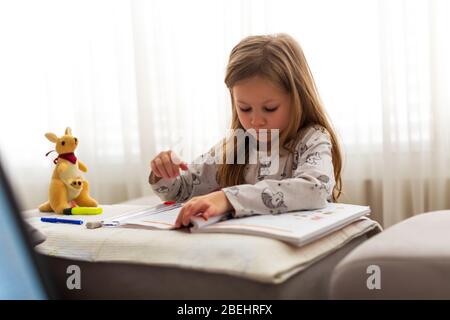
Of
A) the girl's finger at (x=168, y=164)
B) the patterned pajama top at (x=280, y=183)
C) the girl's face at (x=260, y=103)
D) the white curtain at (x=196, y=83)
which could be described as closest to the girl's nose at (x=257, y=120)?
the girl's face at (x=260, y=103)

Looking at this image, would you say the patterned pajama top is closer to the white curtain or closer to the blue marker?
the blue marker

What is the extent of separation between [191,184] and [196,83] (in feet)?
3.72

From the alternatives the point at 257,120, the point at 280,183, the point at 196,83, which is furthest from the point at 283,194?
the point at 196,83

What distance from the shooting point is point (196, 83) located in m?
2.50

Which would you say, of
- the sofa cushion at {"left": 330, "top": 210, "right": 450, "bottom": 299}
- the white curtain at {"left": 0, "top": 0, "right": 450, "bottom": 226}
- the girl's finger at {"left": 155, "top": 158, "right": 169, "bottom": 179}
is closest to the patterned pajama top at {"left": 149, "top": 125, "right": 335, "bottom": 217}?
the girl's finger at {"left": 155, "top": 158, "right": 169, "bottom": 179}

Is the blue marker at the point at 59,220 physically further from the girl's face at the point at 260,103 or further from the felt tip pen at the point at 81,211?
the girl's face at the point at 260,103

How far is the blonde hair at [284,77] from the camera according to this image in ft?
4.25

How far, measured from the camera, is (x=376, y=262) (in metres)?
0.80

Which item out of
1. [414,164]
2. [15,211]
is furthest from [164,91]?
[15,211]

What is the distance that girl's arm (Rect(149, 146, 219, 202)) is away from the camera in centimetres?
139

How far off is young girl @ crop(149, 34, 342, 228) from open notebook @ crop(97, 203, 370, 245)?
0.25 ft

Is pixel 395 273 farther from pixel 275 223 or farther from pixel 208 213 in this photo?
pixel 208 213

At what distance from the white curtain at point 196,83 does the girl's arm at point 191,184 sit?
2.93 feet
